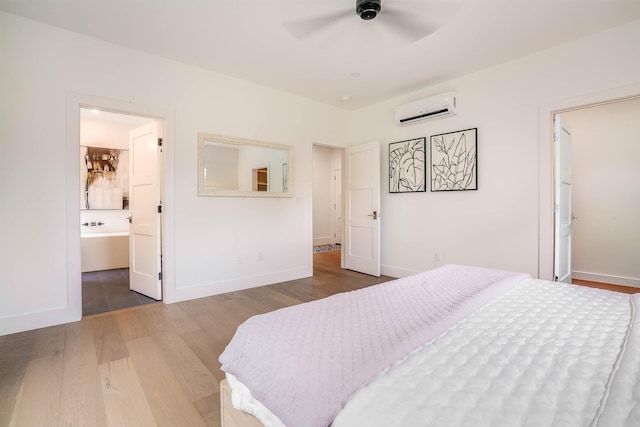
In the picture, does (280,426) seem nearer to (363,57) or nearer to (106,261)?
(363,57)

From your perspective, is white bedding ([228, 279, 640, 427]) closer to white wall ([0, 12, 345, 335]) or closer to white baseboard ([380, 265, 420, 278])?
white wall ([0, 12, 345, 335])

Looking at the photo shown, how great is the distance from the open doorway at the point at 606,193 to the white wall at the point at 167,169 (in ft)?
12.0

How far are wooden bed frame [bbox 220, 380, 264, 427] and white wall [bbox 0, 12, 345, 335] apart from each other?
2370 mm

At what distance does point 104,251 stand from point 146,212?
7.11 feet

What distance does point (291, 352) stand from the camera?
3.21 feet

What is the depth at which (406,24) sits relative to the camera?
1883mm

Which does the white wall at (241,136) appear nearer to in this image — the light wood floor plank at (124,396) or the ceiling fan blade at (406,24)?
the light wood floor plank at (124,396)

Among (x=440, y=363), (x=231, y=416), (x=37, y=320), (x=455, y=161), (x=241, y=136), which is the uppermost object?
(x=241, y=136)

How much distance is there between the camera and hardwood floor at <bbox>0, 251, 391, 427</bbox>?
5.09 ft

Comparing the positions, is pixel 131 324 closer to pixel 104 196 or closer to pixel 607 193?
pixel 104 196

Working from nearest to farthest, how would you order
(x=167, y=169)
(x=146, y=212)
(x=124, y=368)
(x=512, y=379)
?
(x=512, y=379) < (x=124, y=368) < (x=167, y=169) < (x=146, y=212)

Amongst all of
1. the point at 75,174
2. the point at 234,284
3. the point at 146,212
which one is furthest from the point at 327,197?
the point at 75,174

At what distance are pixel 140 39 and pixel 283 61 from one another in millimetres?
1365

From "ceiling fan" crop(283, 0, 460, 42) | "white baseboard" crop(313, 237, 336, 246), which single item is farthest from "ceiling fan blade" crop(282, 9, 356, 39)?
"white baseboard" crop(313, 237, 336, 246)
